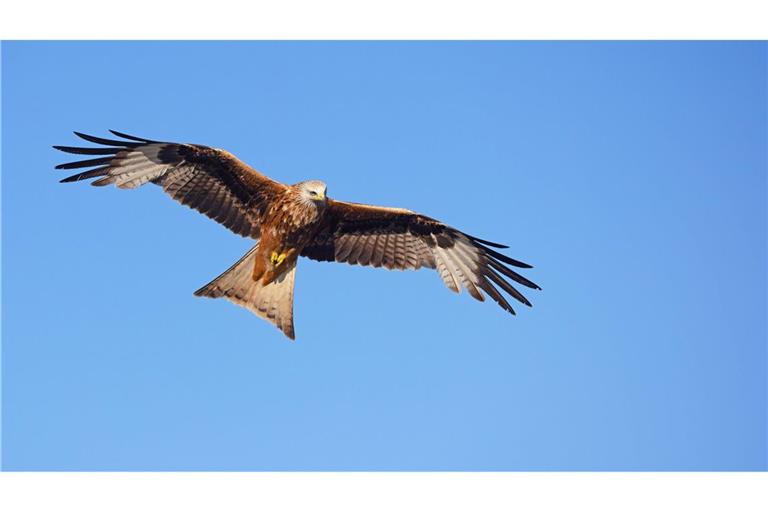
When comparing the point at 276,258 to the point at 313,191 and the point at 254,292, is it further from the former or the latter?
the point at 313,191

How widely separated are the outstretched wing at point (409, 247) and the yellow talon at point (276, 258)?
1.76ft

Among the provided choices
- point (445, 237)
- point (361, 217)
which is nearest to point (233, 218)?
point (361, 217)

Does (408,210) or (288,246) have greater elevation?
(408,210)

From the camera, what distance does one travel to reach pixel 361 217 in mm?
12109

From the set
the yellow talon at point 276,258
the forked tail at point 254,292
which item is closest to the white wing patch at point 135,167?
the forked tail at point 254,292

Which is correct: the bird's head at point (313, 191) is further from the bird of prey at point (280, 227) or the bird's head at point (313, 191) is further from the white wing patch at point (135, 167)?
the white wing patch at point (135, 167)

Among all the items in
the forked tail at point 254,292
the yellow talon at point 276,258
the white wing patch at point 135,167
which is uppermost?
the white wing patch at point 135,167

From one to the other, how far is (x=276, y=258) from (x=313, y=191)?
0.88m

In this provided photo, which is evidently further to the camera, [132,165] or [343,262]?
[343,262]

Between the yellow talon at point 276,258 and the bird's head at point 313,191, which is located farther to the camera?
the yellow talon at point 276,258

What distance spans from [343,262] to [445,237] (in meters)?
1.24

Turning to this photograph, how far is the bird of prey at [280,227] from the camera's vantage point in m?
11.5
